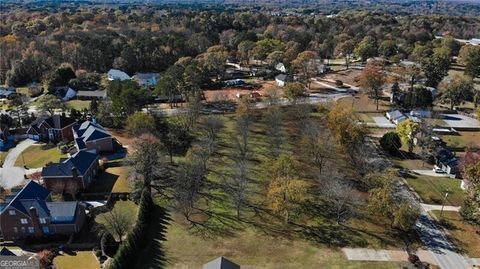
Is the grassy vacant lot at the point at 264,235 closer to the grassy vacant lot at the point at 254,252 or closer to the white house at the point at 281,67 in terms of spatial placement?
the grassy vacant lot at the point at 254,252

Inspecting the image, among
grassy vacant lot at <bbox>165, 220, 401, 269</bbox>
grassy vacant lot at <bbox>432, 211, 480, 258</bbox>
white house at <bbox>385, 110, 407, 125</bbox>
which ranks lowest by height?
grassy vacant lot at <bbox>432, 211, 480, 258</bbox>

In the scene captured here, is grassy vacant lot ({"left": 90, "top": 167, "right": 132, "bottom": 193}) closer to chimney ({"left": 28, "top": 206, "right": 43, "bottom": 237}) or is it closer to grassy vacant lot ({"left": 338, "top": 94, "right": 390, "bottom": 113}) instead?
chimney ({"left": 28, "top": 206, "right": 43, "bottom": 237})

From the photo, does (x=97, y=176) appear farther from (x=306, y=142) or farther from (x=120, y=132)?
(x=306, y=142)

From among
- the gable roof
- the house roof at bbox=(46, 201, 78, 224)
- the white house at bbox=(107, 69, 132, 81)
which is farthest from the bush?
the white house at bbox=(107, 69, 132, 81)

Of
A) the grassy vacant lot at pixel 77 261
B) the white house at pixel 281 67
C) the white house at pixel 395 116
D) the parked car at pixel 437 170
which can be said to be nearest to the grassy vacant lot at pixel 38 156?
the grassy vacant lot at pixel 77 261

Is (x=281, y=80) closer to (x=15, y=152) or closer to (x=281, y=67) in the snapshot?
(x=281, y=67)
